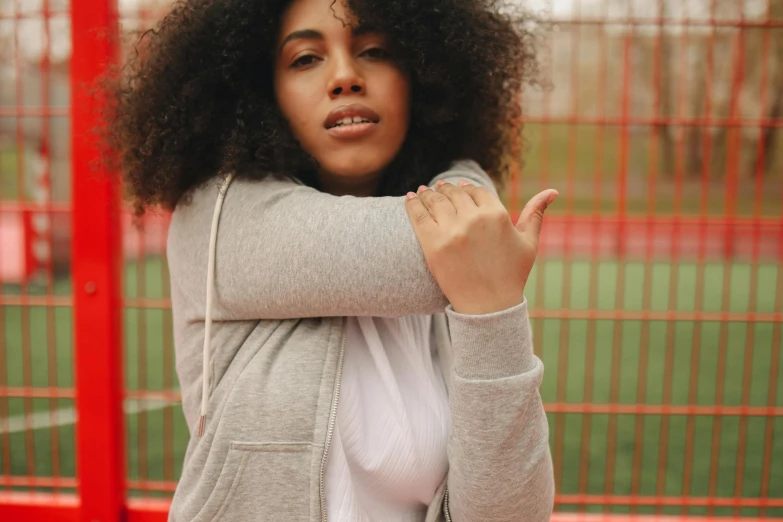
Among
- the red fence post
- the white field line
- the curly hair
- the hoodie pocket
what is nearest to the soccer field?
the white field line

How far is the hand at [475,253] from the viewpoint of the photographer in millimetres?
838

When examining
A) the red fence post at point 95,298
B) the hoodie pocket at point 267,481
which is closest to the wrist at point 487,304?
the hoodie pocket at point 267,481

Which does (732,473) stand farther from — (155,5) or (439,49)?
(155,5)

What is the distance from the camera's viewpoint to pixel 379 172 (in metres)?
1.16

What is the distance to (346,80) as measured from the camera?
1031 mm

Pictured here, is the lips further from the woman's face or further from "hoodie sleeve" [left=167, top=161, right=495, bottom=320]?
"hoodie sleeve" [left=167, top=161, right=495, bottom=320]

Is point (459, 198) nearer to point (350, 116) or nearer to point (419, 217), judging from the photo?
point (419, 217)

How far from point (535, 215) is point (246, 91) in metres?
0.52

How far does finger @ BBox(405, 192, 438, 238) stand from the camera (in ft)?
2.82

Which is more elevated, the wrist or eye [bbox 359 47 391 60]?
eye [bbox 359 47 391 60]

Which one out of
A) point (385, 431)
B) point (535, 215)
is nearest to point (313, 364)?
point (385, 431)

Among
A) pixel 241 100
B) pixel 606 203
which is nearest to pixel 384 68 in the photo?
pixel 241 100

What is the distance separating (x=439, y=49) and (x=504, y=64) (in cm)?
14

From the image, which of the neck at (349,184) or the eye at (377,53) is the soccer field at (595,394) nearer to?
the neck at (349,184)
